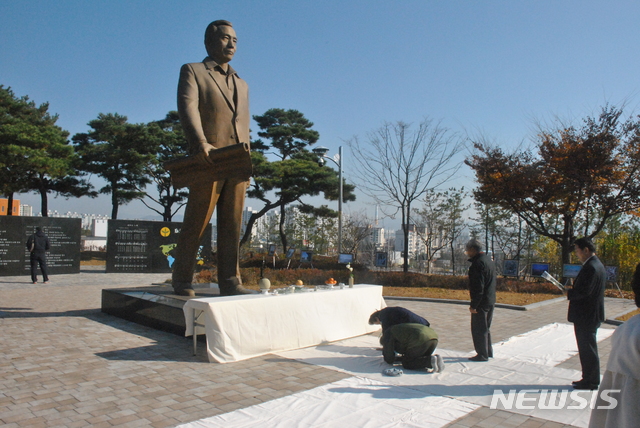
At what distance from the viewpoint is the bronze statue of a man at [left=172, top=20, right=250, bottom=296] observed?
7352mm

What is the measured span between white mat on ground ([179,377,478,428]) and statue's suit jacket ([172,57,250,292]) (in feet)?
11.7

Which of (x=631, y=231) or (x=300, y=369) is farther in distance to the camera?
(x=631, y=231)

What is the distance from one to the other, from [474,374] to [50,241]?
16.9 m

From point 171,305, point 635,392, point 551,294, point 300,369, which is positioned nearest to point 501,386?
point 300,369

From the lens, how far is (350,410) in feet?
14.0

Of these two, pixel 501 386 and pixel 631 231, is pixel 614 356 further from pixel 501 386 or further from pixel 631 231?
pixel 631 231

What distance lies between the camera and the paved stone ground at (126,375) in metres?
4.13

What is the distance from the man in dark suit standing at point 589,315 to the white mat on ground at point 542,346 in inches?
44.0

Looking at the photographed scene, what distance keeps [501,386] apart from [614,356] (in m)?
3.31

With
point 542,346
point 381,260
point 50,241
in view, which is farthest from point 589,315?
point 50,241

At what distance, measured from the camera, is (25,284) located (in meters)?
14.6

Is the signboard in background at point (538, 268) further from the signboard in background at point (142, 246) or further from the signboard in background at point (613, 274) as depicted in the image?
the signboard in background at point (142, 246)

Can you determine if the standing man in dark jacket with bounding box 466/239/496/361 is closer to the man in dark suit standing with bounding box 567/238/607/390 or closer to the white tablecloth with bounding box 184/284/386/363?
the man in dark suit standing with bounding box 567/238/607/390

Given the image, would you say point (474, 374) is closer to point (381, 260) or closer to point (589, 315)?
point (589, 315)
